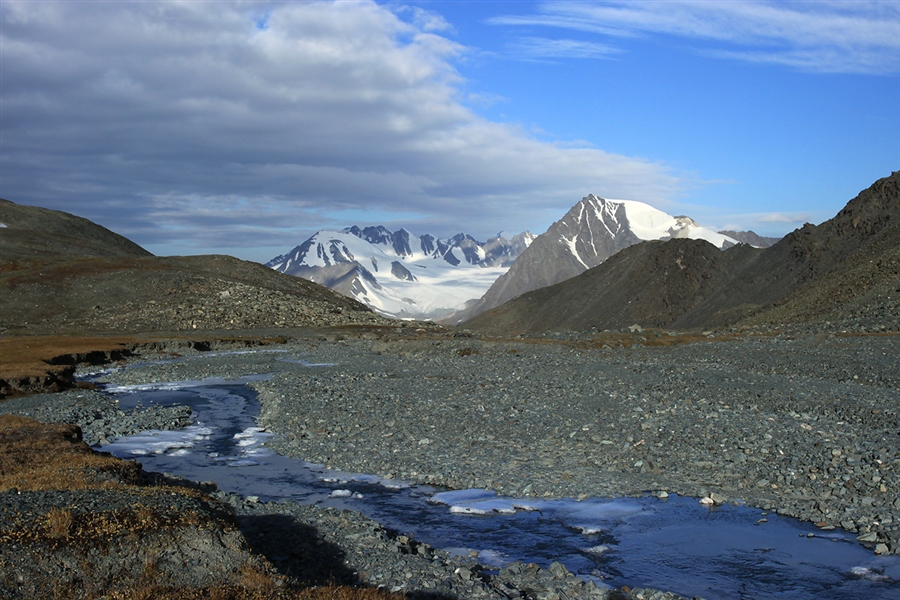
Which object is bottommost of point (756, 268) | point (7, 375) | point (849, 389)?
point (7, 375)

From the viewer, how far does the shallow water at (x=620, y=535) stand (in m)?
12.9

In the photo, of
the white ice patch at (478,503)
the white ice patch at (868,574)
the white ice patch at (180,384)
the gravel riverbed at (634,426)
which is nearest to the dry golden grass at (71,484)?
the white ice patch at (478,503)

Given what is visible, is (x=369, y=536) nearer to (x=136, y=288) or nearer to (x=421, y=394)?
(x=421, y=394)

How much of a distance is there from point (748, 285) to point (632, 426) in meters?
91.0

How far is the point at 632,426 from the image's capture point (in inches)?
967

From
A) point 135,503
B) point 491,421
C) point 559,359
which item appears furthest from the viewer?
point 559,359

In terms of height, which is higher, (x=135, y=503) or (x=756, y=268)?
(x=756, y=268)

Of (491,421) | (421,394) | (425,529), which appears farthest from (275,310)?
(425,529)

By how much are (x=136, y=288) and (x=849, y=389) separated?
90.8 metres

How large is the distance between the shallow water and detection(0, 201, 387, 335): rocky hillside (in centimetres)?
7350

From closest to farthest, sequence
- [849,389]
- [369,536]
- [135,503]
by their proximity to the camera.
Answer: [135,503], [369,536], [849,389]

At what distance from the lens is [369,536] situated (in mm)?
14445

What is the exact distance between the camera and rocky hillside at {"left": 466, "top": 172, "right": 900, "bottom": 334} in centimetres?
7306

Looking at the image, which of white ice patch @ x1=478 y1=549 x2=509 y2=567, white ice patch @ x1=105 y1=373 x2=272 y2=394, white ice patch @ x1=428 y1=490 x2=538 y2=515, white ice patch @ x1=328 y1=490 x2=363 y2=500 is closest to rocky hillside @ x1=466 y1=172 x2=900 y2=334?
white ice patch @ x1=105 y1=373 x2=272 y2=394
